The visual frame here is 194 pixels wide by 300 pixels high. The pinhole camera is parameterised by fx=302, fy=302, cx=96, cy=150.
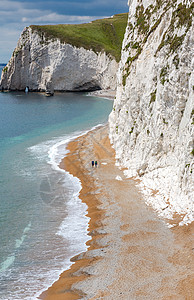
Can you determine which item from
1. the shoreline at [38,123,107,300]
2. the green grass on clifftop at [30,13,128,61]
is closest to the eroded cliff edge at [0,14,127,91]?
the green grass on clifftop at [30,13,128,61]

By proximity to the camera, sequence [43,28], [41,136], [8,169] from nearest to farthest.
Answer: [8,169]
[41,136]
[43,28]

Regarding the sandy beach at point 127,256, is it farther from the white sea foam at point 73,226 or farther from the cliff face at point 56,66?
the cliff face at point 56,66

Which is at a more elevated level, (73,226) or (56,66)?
(56,66)

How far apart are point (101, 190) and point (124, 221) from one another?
274 inches

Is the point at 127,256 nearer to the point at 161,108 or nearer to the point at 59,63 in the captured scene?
the point at 161,108

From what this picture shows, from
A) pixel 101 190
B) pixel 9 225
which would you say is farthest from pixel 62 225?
pixel 101 190

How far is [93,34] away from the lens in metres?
136

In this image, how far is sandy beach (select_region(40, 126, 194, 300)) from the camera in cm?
1595

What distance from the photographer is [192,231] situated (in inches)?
789

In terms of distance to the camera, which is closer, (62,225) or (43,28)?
(62,225)

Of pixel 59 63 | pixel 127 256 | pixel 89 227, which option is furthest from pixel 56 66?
pixel 127 256

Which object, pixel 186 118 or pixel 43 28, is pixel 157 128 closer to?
pixel 186 118

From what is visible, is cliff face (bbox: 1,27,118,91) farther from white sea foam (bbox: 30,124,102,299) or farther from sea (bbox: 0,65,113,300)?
white sea foam (bbox: 30,124,102,299)

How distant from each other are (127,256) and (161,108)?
50.8 ft
